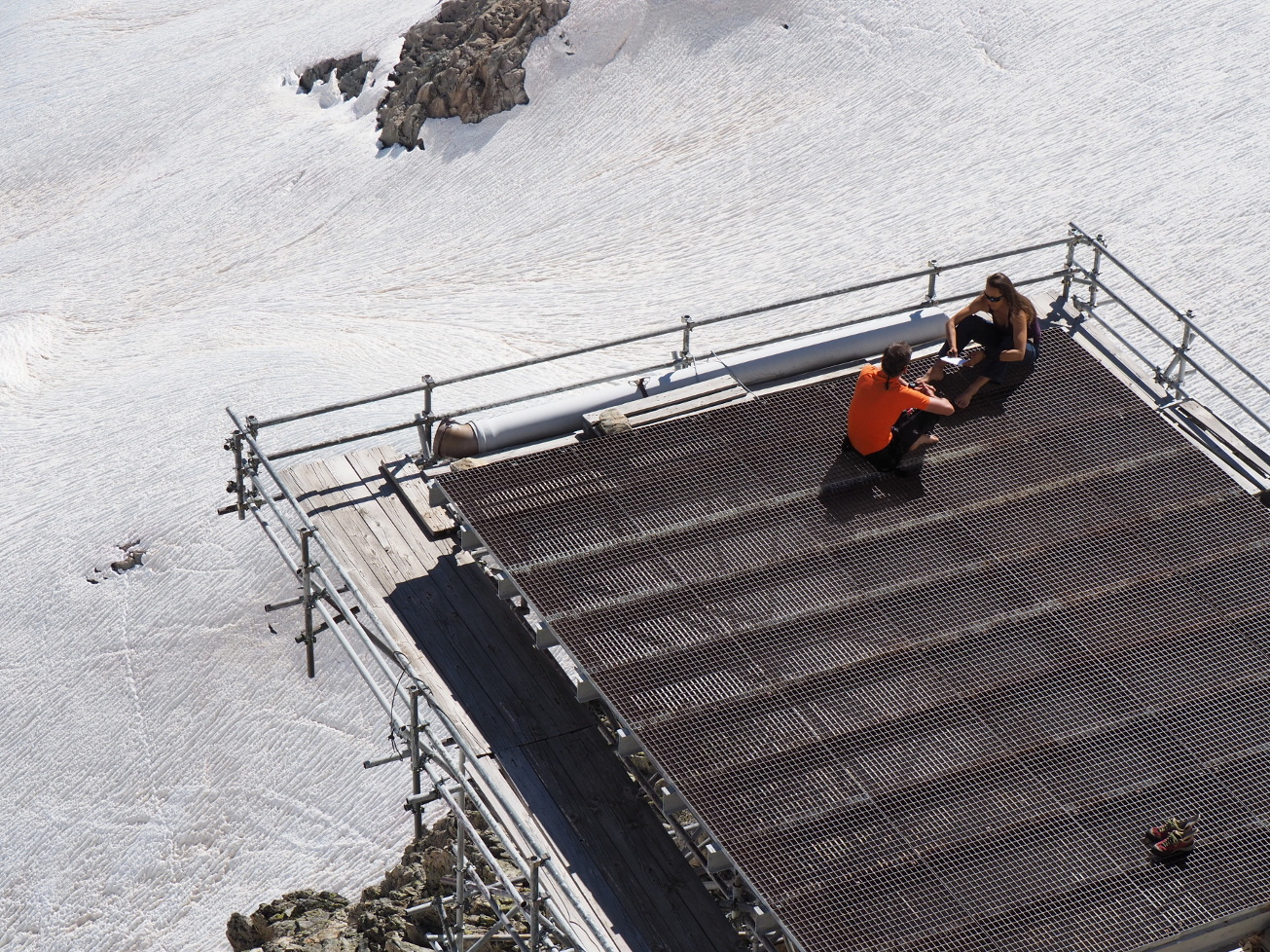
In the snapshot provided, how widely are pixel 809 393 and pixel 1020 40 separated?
24877 millimetres

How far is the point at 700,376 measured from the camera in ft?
58.4

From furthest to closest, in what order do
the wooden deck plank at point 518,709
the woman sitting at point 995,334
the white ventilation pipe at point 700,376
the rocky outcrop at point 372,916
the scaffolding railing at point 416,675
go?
1. the rocky outcrop at point 372,916
2. the woman sitting at point 995,334
3. the white ventilation pipe at point 700,376
4. the wooden deck plank at point 518,709
5. the scaffolding railing at point 416,675

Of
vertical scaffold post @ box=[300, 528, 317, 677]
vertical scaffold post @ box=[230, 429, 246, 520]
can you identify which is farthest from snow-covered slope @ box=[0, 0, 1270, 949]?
vertical scaffold post @ box=[230, 429, 246, 520]

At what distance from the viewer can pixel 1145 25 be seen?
1512 inches

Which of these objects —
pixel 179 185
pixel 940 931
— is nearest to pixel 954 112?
pixel 179 185

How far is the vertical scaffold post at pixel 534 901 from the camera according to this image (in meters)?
11.9

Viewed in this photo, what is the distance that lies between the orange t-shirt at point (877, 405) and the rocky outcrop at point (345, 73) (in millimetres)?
29973

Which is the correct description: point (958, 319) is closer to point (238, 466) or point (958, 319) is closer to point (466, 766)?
point (466, 766)

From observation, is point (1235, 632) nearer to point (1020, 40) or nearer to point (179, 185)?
point (1020, 40)

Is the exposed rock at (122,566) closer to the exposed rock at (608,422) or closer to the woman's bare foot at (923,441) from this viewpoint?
the exposed rock at (608,422)

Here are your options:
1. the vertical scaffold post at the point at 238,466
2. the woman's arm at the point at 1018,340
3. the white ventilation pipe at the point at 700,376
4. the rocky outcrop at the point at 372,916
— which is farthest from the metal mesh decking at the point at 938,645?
the rocky outcrop at the point at 372,916

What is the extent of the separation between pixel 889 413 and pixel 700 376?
2.59 metres

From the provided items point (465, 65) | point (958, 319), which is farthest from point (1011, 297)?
point (465, 65)

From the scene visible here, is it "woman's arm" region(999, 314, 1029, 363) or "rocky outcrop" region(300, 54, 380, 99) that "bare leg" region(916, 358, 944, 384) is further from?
"rocky outcrop" region(300, 54, 380, 99)
